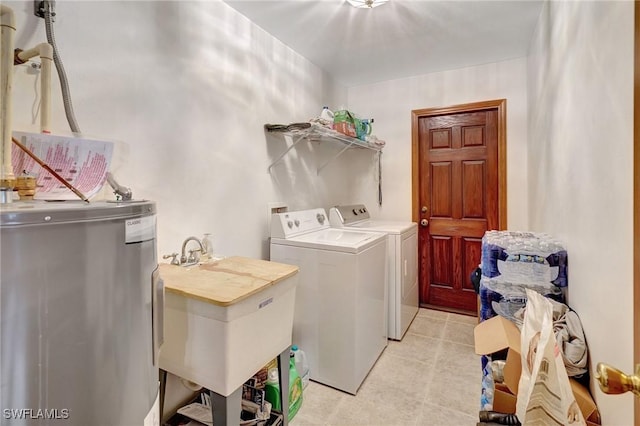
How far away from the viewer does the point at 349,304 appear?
6.29 feet

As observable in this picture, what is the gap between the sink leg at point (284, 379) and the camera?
4.85ft

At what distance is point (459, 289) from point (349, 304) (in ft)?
5.81

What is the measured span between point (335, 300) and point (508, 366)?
100 centimetres

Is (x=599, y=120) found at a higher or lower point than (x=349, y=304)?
higher

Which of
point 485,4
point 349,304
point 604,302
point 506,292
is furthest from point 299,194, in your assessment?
Result: point 604,302

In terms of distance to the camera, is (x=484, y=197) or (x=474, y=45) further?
(x=484, y=197)

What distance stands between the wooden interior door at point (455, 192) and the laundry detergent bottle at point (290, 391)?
195 cm

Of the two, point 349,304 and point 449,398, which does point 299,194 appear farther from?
point 449,398

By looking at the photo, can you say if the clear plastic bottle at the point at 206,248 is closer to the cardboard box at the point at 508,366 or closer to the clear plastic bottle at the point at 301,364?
the clear plastic bottle at the point at 301,364

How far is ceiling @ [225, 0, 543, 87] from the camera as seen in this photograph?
201cm

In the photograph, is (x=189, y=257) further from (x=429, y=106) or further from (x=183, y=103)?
(x=429, y=106)

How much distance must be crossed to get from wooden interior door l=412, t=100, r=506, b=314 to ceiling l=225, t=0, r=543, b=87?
53 cm

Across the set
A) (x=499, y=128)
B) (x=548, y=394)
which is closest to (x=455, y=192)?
(x=499, y=128)

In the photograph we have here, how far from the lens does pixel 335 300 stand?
77.0 inches
